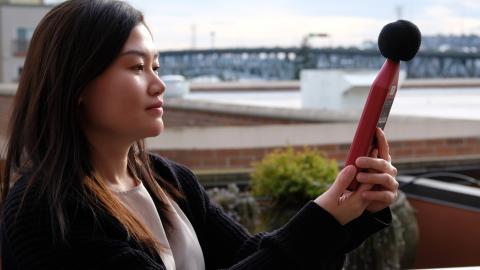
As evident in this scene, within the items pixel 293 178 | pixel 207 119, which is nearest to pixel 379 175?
pixel 293 178

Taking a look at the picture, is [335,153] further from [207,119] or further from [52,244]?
[52,244]

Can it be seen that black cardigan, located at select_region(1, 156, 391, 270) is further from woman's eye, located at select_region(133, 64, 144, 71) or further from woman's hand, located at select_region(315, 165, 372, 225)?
woman's eye, located at select_region(133, 64, 144, 71)

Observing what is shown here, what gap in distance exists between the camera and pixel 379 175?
154 cm

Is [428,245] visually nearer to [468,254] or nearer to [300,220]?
[468,254]

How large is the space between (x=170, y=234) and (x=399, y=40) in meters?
0.62

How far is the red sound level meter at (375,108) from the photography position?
1477 millimetres

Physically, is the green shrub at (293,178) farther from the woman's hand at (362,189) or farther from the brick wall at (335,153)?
the woman's hand at (362,189)

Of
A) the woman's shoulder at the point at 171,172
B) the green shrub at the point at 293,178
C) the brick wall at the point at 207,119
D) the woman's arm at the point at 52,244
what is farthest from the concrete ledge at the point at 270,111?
the woman's arm at the point at 52,244

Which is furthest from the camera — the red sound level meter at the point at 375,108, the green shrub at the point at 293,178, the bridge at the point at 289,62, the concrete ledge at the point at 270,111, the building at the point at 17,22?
the building at the point at 17,22

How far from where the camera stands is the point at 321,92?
11.2 m

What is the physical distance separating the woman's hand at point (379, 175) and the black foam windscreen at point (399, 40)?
148 millimetres

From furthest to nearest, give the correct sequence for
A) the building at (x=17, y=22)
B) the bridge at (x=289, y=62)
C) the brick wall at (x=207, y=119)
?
the building at (x=17, y=22), the bridge at (x=289, y=62), the brick wall at (x=207, y=119)

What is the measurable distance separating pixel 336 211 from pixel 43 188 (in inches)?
21.5

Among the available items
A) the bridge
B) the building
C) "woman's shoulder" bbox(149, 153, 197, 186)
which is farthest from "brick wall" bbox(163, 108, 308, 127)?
the building
